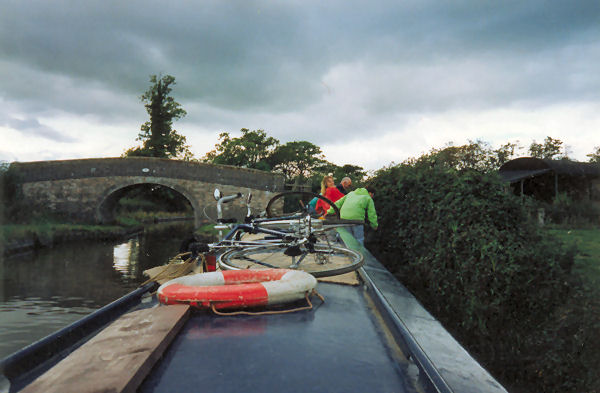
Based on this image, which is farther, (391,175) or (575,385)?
(391,175)

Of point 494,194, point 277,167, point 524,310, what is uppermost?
point 277,167

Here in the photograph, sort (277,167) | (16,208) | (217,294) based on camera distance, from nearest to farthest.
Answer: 1. (217,294)
2. (16,208)
3. (277,167)

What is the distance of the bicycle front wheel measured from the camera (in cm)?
253

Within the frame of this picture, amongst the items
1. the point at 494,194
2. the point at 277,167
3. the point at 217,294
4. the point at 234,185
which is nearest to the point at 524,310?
the point at 494,194

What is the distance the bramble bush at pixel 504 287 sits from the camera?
132 inches

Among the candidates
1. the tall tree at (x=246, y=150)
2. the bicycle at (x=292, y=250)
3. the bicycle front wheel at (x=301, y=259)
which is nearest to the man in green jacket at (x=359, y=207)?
the bicycle at (x=292, y=250)

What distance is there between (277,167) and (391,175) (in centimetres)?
4476

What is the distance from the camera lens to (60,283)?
30.1 ft

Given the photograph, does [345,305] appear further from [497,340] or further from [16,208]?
[16,208]

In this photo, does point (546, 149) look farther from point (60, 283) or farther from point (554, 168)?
point (60, 283)

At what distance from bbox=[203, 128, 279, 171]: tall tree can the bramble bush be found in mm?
42098

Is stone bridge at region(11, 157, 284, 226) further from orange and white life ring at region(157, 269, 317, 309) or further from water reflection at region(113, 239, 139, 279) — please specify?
orange and white life ring at region(157, 269, 317, 309)

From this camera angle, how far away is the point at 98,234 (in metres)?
18.2

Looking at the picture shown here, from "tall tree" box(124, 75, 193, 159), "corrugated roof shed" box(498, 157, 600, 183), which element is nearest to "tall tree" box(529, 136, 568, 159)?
A: "corrugated roof shed" box(498, 157, 600, 183)
